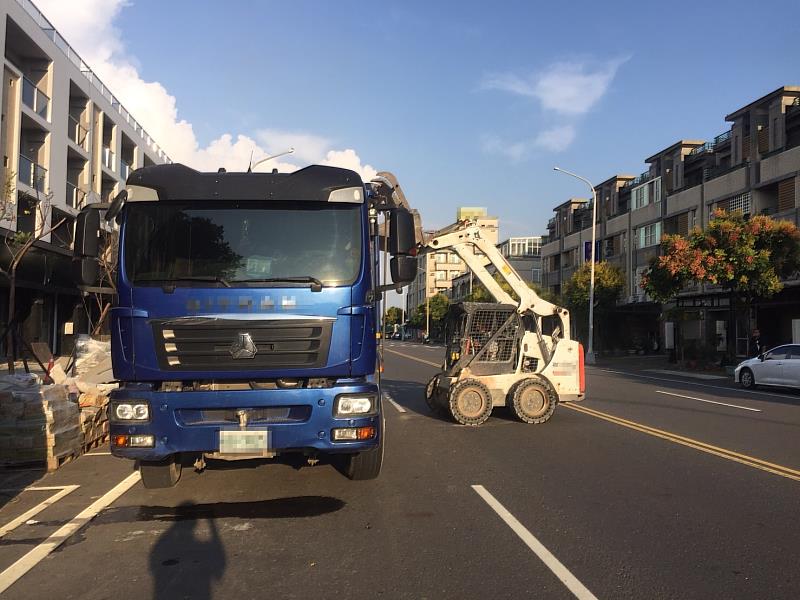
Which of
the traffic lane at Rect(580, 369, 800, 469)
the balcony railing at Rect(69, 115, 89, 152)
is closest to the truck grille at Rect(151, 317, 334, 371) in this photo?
the traffic lane at Rect(580, 369, 800, 469)

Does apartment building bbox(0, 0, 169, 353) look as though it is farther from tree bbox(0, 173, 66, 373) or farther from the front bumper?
the front bumper

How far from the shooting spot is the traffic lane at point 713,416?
9367 millimetres

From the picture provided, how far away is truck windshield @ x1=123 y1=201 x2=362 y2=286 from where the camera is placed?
233 inches

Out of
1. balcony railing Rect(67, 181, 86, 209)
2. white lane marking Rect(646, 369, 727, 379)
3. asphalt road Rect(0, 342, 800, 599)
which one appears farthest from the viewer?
balcony railing Rect(67, 181, 86, 209)

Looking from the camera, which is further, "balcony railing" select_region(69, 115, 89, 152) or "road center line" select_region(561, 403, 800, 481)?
"balcony railing" select_region(69, 115, 89, 152)

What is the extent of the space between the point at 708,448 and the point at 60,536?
7.99 meters

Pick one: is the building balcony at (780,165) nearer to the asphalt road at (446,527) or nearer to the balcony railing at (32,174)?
the asphalt road at (446,527)

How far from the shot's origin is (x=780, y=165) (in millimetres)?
30688

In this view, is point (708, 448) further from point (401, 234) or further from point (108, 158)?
point (108, 158)

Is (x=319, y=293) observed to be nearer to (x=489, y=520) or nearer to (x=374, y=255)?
(x=374, y=255)

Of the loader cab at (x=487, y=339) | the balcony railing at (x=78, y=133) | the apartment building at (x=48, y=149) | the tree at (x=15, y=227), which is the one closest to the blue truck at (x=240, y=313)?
the loader cab at (x=487, y=339)

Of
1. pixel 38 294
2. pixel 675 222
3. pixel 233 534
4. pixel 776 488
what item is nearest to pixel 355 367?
pixel 233 534

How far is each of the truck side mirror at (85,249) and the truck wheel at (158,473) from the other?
190 centimetres

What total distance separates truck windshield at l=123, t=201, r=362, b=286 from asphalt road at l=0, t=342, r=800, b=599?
7.16 ft
